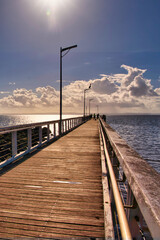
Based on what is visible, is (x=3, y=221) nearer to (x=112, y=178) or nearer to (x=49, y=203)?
(x=49, y=203)

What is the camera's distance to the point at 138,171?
1385mm

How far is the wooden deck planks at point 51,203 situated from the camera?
2.39 meters

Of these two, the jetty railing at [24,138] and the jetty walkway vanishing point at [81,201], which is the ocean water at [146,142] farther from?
the jetty walkway vanishing point at [81,201]

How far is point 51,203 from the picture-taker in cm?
306

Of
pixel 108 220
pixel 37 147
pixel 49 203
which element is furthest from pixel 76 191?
pixel 37 147

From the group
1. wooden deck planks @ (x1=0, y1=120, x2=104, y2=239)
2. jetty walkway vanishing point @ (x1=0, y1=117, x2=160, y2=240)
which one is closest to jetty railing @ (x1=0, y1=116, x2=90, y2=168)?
jetty walkway vanishing point @ (x1=0, y1=117, x2=160, y2=240)

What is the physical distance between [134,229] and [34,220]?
5.81 ft

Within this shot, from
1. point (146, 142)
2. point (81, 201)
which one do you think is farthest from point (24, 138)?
point (146, 142)

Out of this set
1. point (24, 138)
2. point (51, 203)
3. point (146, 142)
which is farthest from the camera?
point (146, 142)

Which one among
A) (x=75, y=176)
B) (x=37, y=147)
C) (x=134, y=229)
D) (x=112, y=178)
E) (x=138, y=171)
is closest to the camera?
(x=138, y=171)

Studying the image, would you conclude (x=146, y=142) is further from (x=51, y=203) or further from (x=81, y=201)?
(x=51, y=203)

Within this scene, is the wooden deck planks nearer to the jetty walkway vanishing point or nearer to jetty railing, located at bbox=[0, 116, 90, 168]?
the jetty walkway vanishing point

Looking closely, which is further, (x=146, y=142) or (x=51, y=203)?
(x=146, y=142)

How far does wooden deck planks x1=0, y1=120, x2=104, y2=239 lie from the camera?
2.39m
